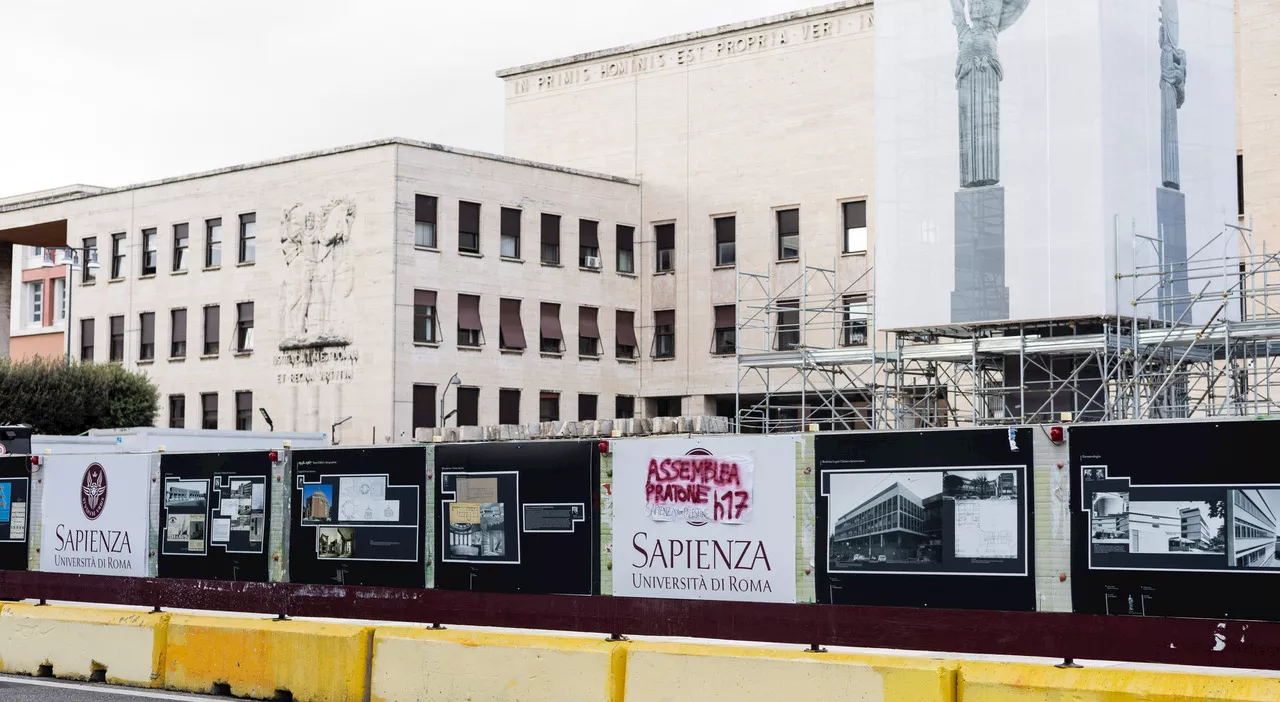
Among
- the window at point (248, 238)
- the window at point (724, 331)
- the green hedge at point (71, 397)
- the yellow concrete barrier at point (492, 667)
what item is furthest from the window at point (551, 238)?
the yellow concrete barrier at point (492, 667)

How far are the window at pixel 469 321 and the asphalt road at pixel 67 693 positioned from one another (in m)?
32.0

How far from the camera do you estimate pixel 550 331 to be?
52.4 meters

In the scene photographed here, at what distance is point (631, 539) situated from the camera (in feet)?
58.9

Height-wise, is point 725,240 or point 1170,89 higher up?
point 1170,89

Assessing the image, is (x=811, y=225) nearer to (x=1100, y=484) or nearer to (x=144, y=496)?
(x=144, y=496)

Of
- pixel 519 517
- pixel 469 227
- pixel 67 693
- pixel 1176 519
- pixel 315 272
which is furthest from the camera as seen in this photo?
pixel 469 227

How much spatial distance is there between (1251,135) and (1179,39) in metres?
10.8

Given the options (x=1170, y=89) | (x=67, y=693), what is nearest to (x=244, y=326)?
(x=1170, y=89)

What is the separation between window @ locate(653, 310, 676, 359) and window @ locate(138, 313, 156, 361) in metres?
16.8

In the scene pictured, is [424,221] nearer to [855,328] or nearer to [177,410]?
[177,410]

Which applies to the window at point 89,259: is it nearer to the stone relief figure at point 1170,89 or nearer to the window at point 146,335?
the window at point 146,335

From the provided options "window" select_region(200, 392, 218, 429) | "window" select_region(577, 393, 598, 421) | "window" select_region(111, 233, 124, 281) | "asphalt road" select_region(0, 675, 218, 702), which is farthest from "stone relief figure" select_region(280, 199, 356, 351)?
"asphalt road" select_region(0, 675, 218, 702)

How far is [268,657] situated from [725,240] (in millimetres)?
38014

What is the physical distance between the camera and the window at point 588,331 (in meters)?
53.4
